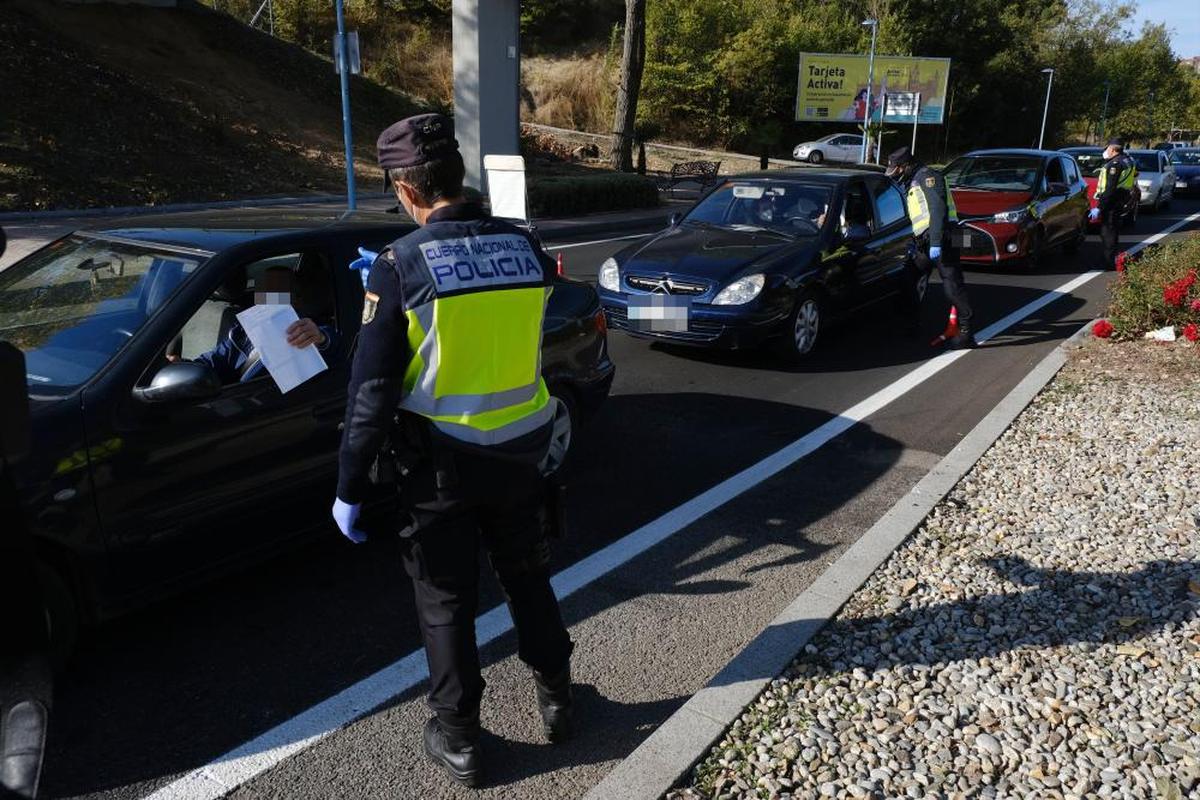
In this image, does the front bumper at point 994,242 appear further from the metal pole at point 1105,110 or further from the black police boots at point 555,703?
Result: the metal pole at point 1105,110

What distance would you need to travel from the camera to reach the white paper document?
11.1 ft

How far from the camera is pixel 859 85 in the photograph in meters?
48.4

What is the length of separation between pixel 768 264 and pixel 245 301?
4.98m

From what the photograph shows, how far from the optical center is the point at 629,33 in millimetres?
24188

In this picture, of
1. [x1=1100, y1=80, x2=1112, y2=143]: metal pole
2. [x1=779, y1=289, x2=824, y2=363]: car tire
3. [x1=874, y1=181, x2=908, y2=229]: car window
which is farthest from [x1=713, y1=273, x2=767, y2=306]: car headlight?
[x1=1100, y1=80, x2=1112, y2=143]: metal pole

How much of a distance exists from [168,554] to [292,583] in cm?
77

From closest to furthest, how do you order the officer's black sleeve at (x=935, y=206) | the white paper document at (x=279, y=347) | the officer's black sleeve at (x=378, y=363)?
A: the officer's black sleeve at (x=378, y=363) < the white paper document at (x=279, y=347) < the officer's black sleeve at (x=935, y=206)

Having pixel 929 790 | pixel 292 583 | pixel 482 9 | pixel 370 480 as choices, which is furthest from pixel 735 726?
pixel 482 9

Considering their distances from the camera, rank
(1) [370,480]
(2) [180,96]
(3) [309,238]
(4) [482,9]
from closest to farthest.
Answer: (1) [370,480], (3) [309,238], (4) [482,9], (2) [180,96]

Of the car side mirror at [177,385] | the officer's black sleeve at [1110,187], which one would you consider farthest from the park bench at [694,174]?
the car side mirror at [177,385]

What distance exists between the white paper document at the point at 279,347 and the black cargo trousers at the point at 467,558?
3.22ft

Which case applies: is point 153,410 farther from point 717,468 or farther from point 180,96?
point 180,96

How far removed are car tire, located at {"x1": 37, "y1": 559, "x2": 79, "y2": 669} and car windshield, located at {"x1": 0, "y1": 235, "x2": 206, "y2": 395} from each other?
63cm

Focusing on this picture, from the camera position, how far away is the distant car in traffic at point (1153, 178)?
24.3 metres
